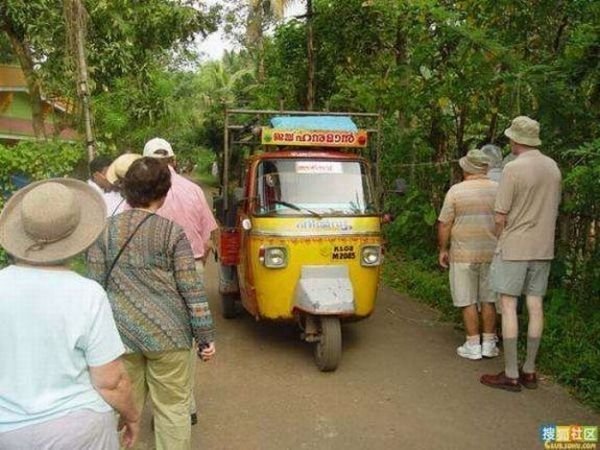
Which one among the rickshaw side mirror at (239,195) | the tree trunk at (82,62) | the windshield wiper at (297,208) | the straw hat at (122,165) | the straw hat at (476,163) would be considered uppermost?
the tree trunk at (82,62)

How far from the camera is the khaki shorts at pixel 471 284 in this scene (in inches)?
227

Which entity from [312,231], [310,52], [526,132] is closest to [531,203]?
[526,132]

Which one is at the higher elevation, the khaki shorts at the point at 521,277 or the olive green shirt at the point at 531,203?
the olive green shirt at the point at 531,203

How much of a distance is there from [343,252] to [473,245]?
1.18 metres

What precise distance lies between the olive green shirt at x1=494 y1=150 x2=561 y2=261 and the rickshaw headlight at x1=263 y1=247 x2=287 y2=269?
1.89m

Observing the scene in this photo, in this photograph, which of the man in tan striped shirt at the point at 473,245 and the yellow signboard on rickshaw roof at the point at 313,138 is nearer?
the man in tan striped shirt at the point at 473,245

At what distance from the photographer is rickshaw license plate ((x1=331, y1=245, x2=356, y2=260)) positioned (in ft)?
18.7

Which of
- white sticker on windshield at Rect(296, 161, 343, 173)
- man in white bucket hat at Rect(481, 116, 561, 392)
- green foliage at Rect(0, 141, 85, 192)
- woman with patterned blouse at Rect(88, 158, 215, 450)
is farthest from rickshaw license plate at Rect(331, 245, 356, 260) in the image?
green foliage at Rect(0, 141, 85, 192)

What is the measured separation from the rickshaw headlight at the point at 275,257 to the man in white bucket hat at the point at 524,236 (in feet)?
5.90

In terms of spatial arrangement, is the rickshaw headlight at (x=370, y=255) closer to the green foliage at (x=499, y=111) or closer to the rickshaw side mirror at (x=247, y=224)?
the rickshaw side mirror at (x=247, y=224)

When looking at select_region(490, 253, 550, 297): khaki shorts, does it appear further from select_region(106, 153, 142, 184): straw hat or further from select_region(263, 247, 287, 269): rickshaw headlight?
select_region(106, 153, 142, 184): straw hat

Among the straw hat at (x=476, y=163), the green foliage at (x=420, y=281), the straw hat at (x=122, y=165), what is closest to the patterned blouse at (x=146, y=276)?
the straw hat at (x=122, y=165)

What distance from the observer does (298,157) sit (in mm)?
6086

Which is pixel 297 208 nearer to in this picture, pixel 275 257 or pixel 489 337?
pixel 275 257
